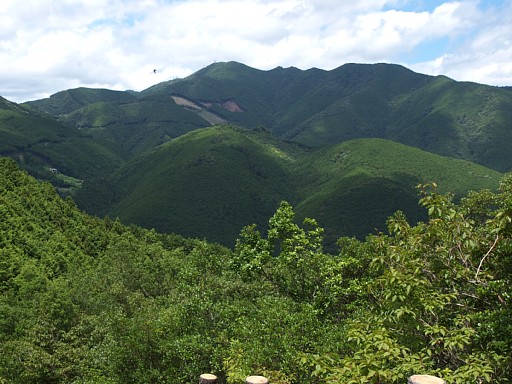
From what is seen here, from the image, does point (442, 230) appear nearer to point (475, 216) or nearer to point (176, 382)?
point (176, 382)

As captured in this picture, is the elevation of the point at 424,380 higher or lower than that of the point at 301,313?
higher

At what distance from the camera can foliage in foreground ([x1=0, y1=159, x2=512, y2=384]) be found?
9844mm

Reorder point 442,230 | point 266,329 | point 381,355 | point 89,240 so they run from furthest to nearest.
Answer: point 89,240 < point 266,329 < point 442,230 < point 381,355

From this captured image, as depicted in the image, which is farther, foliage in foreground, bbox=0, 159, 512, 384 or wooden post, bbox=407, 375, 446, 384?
foliage in foreground, bbox=0, 159, 512, 384

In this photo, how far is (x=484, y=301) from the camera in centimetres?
1088

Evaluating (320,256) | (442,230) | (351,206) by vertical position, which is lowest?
(351,206)

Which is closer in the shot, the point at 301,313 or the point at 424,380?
the point at 424,380

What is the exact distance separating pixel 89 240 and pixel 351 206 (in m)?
142

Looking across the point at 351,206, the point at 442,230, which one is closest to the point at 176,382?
the point at 442,230

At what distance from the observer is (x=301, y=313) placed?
17.5m

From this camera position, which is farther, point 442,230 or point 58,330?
point 58,330

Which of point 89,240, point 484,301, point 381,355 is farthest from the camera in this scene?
point 89,240

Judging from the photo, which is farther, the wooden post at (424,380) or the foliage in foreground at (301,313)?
the foliage in foreground at (301,313)

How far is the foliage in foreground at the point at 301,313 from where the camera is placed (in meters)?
9.84
